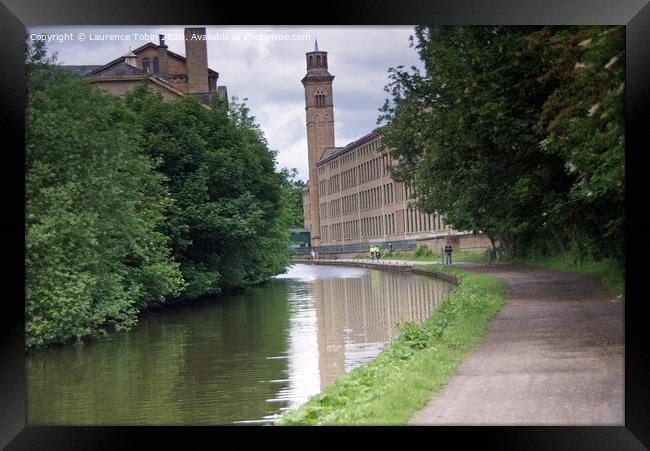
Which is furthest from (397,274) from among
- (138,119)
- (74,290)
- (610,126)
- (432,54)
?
(610,126)

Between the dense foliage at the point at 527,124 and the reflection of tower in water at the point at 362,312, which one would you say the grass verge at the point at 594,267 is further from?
the reflection of tower in water at the point at 362,312

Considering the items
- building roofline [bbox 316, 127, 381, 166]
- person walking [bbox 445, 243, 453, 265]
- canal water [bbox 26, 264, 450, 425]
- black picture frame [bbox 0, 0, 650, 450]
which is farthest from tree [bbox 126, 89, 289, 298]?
black picture frame [bbox 0, 0, 650, 450]

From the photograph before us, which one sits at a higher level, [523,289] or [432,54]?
[432,54]

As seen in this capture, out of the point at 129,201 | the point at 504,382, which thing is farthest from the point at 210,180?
the point at 504,382

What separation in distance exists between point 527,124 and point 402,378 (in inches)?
317

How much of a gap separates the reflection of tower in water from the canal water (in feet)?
0.11

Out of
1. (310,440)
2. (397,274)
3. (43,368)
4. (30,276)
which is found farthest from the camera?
(397,274)

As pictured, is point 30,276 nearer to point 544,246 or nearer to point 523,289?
point 523,289

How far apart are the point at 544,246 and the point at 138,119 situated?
16.2 m

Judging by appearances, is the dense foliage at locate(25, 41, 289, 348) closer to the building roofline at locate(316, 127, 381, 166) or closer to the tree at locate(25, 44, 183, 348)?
the tree at locate(25, 44, 183, 348)

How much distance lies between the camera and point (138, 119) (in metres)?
26.6

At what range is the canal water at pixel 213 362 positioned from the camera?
12148 mm
